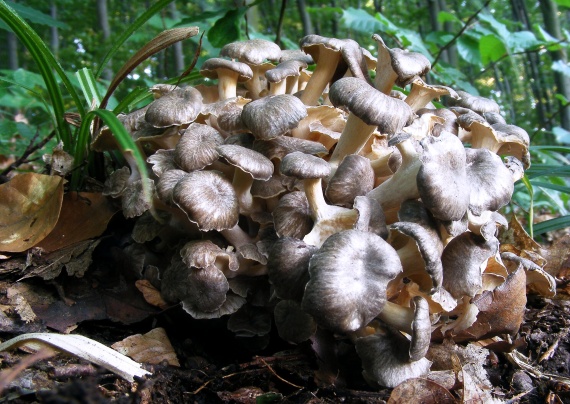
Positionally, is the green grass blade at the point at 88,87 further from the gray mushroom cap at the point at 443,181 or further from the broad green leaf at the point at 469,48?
the broad green leaf at the point at 469,48

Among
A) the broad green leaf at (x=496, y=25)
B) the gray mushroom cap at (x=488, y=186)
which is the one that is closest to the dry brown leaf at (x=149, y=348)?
the gray mushroom cap at (x=488, y=186)

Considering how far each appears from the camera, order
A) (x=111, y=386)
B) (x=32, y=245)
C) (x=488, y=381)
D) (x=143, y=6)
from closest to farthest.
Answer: (x=111, y=386), (x=488, y=381), (x=32, y=245), (x=143, y=6)

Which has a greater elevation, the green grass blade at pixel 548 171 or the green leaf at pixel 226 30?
the green leaf at pixel 226 30

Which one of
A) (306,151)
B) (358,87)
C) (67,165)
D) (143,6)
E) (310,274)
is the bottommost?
(143,6)

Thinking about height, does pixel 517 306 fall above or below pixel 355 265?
below

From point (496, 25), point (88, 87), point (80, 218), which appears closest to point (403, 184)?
point (80, 218)

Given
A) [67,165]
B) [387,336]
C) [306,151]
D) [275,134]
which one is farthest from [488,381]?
[67,165]

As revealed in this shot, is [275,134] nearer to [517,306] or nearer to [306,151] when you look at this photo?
[306,151]

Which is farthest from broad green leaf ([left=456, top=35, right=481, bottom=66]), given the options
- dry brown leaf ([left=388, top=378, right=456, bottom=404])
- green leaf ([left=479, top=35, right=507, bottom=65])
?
dry brown leaf ([left=388, top=378, right=456, bottom=404])
